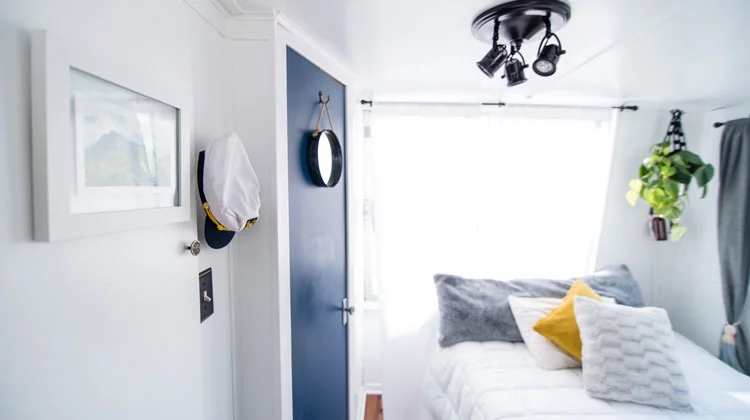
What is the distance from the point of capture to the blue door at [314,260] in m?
1.24

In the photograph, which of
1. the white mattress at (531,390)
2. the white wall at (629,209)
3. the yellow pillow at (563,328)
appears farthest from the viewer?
the white wall at (629,209)

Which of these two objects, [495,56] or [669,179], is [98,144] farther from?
[669,179]

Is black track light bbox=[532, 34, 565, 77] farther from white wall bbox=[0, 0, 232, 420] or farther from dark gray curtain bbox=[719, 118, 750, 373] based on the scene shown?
dark gray curtain bbox=[719, 118, 750, 373]

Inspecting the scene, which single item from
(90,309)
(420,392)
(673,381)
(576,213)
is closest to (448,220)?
(576,213)

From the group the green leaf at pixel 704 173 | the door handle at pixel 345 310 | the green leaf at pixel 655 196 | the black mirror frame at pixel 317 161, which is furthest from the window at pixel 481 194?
the black mirror frame at pixel 317 161

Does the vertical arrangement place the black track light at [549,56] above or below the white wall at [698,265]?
above

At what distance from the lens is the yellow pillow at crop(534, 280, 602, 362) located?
1581 millimetres

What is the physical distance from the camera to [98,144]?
543 mm

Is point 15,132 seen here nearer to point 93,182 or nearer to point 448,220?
point 93,182

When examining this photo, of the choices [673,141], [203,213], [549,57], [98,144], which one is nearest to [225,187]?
[203,213]

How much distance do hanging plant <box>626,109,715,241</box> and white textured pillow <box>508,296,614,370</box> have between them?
0.79m

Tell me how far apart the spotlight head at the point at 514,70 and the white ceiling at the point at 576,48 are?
200mm

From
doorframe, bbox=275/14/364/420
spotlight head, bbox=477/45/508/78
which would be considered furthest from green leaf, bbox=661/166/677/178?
doorframe, bbox=275/14/364/420

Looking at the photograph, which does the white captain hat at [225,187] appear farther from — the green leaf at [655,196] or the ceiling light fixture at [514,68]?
the green leaf at [655,196]
